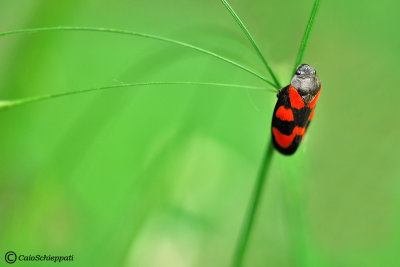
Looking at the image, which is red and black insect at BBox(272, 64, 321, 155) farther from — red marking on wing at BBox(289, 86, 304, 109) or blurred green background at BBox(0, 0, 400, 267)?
blurred green background at BBox(0, 0, 400, 267)

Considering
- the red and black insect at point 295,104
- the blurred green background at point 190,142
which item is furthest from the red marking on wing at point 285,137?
the blurred green background at point 190,142

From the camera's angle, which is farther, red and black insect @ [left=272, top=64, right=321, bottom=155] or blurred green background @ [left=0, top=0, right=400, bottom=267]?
blurred green background @ [left=0, top=0, right=400, bottom=267]

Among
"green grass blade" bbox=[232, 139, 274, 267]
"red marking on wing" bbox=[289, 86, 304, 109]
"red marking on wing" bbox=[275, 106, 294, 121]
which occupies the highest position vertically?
"red marking on wing" bbox=[289, 86, 304, 109]

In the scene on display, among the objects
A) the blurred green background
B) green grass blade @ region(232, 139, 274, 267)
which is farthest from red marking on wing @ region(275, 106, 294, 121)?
the blurred green background

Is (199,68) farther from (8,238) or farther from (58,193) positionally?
(8,238)

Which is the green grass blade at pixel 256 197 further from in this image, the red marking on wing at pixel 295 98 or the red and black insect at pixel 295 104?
the red marking on wing at pixel 295 98
